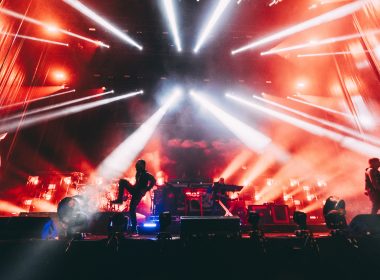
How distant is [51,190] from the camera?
Result: 10.7 meters

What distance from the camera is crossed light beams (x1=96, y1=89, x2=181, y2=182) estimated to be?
12.6 meters

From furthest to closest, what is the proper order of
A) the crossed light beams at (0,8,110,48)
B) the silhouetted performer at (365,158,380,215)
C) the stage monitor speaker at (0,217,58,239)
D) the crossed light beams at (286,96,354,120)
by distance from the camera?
the crossed light beams at (286,96,354,120) < the crossed light beams at (0,8,110,48) < the silhouetted performer at (365,158,380,215) < the stage monitor speaker at (0,217,58,239)

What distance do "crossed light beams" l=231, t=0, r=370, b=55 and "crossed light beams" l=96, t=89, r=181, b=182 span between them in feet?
17.2

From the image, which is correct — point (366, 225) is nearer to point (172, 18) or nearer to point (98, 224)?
point (98, 224)

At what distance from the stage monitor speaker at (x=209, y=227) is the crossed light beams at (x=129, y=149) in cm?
933

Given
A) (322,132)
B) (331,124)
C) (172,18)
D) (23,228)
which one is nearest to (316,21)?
(331,124)

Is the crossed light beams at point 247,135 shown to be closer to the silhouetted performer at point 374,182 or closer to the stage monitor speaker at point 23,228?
the silhouetted performer at point 374,182

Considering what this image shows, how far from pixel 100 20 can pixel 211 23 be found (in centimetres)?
395

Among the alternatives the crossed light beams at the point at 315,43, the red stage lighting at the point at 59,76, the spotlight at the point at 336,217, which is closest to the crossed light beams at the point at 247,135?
the crossed light beams at the point at 315,43

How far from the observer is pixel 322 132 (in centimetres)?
1130

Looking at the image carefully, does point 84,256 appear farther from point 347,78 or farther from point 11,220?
point 347,78

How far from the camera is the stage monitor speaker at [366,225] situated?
330 centimetres

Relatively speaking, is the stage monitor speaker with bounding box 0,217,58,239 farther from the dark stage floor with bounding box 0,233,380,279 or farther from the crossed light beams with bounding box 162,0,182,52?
the crossed light beams with bounding box 162,0,182,52

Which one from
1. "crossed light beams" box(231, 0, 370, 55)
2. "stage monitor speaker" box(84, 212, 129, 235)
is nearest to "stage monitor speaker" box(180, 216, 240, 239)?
"stage monitor speaker" box(84, 212, 129, 235)
